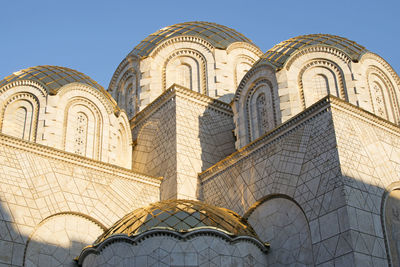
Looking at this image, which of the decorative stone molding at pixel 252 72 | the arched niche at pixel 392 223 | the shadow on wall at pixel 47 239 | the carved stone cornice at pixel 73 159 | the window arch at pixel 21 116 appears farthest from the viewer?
the decorative stone molding at pixel 252 72

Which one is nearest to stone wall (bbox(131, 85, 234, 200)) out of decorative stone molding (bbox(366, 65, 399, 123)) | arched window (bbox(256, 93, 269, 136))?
arched window (bbox(256, 93, 269, 136))

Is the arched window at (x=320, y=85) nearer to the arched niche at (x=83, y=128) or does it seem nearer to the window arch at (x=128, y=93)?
the arched niche at (x=83, y=128)

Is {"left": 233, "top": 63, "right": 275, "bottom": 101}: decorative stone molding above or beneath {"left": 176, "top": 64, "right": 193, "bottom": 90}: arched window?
beneath

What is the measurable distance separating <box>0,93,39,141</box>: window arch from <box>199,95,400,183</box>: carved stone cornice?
5.94 metres

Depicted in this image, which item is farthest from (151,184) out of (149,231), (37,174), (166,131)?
(149,231)

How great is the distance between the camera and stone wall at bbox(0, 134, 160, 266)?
47.0 feet

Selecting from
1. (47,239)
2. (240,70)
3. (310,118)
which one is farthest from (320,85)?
(47,239)

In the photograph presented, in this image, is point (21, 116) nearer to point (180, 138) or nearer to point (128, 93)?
point (180, 138)

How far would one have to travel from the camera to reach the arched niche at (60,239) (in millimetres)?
14383

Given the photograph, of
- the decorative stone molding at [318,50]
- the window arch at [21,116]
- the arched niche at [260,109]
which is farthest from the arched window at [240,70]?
the window arch at [21,116]

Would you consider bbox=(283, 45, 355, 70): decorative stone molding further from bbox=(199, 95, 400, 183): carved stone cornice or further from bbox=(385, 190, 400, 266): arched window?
bbox=(385, 190, 400, 266): arched window

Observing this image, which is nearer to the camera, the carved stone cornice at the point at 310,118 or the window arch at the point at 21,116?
the carved stone cornice at the point at 310,118

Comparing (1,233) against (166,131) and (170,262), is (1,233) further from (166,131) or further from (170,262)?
(166,131)

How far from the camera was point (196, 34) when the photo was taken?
2312cm
